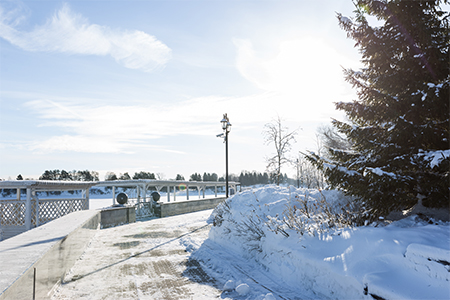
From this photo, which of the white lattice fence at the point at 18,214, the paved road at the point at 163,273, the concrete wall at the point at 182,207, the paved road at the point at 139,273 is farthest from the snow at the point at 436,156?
the concrete wall at the point at 182,207

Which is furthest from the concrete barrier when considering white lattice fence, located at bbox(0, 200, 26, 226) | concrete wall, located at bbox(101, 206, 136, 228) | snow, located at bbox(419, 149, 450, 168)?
concrete wall, located at bbox(101, 206, 136, 228)

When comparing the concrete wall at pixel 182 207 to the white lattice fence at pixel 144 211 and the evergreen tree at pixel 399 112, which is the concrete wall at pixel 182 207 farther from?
the evergreen tree at pixel 399 112

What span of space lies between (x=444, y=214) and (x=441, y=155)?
6.02ft

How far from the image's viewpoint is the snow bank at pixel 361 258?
3.66m

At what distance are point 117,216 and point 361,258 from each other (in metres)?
13.2

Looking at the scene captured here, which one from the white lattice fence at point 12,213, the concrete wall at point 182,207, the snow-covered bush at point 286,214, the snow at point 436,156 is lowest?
the concrete wall at point 182,207

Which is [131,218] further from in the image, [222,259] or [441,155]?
[441,155]

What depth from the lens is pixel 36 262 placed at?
12.0ft

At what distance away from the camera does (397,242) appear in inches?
171

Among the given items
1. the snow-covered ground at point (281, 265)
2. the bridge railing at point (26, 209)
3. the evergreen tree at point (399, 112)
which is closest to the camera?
the snow-covered ground at point (281, 265)

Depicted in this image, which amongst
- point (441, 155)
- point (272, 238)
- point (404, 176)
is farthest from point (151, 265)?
point (441, 155)

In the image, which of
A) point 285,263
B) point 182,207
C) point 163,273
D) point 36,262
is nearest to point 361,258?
point 285,263

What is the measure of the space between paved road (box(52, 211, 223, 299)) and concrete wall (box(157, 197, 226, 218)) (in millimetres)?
9253

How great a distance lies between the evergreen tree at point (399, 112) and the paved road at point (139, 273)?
12.1ft
